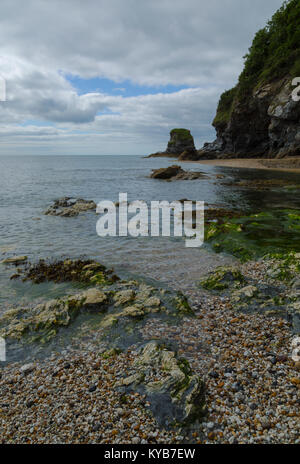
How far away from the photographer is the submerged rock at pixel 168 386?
15.0ft

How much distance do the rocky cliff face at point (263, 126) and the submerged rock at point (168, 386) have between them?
6259 centimetres

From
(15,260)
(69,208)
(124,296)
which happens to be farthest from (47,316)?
(69,208)

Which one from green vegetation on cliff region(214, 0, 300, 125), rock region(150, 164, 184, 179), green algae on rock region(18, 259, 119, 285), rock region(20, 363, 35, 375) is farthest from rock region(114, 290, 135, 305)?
green vegetation on cliff region(214, 0, 300, 125)

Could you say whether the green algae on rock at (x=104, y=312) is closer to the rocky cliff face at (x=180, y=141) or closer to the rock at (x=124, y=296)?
the rock at (x=124, y=296)

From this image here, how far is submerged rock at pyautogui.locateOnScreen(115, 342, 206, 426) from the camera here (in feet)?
15.0

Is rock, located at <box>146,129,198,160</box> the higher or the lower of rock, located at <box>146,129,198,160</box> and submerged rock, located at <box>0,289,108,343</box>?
the higher

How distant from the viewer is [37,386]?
5.41 m

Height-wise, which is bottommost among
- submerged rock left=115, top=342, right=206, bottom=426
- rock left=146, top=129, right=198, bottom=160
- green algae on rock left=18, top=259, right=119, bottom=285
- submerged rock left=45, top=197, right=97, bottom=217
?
submerged rock left=115, top=342, right=206, bottom=426

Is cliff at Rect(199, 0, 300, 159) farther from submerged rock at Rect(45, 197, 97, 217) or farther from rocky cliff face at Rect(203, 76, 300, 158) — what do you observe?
submerged rock at Rect(45, 197, 97, 217)

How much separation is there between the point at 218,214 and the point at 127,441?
18.1m

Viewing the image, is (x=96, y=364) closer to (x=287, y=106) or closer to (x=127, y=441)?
(x=127, y=441)

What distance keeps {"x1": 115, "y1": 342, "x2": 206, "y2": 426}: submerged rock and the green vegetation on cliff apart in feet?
228

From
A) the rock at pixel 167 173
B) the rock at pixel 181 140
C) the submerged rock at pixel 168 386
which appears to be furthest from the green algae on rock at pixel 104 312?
the rock at pixel 181 140

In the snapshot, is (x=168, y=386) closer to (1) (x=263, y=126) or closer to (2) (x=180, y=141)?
(1) (x=263, y=126)
